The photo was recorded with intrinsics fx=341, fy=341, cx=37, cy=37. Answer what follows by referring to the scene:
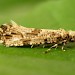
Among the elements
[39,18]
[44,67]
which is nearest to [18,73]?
[44,67]

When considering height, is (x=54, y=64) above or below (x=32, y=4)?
below

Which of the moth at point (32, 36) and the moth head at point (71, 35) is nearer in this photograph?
the moth at point (32, 36)

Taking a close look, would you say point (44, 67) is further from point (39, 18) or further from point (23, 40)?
point (39, 18)

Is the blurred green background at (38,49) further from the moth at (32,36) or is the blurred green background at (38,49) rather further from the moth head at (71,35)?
the moth at (32,36)

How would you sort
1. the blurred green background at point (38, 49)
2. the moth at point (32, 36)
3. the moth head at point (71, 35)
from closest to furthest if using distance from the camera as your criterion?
the blurred green background at point (38, 49) → the moth at point (32, 36) → the moth head at point (71, 35)

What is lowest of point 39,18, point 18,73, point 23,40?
point 18,73

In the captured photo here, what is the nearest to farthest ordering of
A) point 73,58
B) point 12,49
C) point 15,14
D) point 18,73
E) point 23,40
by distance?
point 18,73 < point 73,58 < point 12,49 < point 23,40 < point 15,14

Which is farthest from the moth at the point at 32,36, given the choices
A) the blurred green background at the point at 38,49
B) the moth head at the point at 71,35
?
the blurred green background at the point at 38,49
